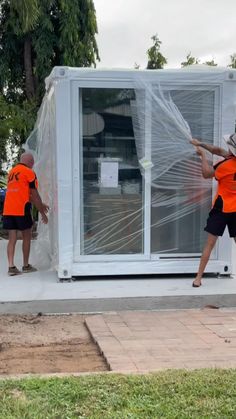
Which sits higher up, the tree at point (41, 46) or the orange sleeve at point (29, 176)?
the tree at point (41, 46)

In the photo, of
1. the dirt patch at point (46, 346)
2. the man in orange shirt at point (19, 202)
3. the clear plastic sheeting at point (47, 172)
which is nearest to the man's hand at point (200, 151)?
the clear plastic sheeting at point (47, 172)

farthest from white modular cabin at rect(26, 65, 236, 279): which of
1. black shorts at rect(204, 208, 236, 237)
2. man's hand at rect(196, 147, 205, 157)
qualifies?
black shorts at rect(204, 208, 236, 237)

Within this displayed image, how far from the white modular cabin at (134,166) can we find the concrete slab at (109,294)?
0.58 ft

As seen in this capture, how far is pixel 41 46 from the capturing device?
11945mm

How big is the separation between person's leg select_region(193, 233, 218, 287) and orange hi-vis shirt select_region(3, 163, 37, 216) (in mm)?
2296

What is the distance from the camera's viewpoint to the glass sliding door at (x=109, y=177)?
596 centimetres

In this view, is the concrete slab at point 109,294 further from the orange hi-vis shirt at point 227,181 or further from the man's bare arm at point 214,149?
the man's bare arm at point 214,149

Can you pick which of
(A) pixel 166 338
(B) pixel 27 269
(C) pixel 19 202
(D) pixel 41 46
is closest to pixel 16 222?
(C) pixel 19 202

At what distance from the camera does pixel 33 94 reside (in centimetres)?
1262

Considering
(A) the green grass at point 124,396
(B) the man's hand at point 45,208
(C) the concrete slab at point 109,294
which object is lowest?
(A) the green grass at point 124,396

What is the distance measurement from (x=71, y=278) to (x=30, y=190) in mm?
1259

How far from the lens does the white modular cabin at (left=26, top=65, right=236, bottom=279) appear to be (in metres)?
5.86

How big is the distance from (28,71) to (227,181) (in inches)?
324

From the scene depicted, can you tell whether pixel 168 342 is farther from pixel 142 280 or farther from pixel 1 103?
pixel 1 103
